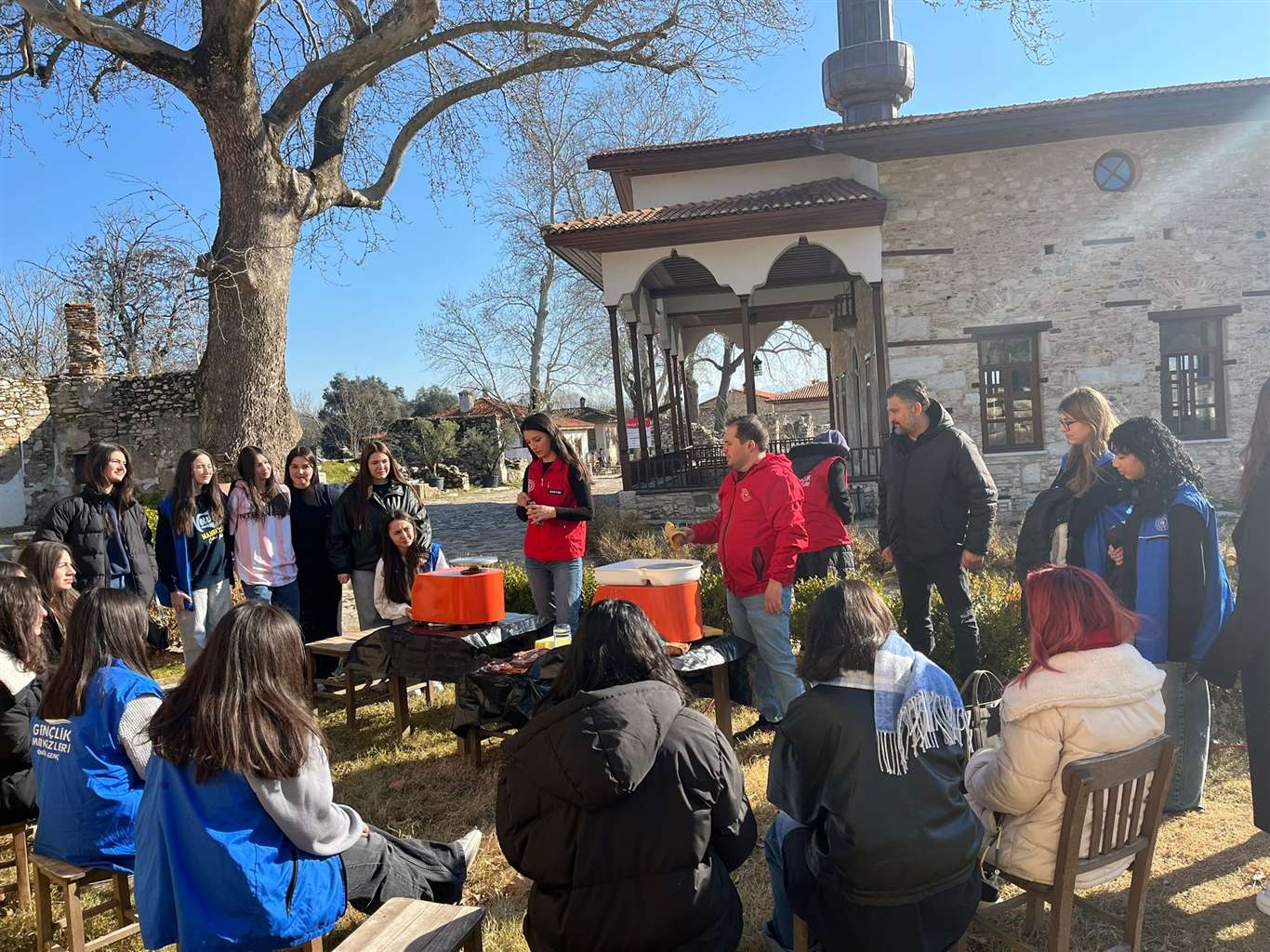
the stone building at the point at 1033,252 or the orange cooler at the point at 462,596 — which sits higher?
the stone building at the point at 1033,252

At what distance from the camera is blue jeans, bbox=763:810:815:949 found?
2.65 m

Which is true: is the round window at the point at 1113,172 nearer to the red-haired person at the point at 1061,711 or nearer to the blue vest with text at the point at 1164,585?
the blue vest with text at the point at 1164,585

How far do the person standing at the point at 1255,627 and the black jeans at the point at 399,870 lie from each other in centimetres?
277

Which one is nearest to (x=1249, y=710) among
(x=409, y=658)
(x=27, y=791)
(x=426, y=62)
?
(x=409, y=658)

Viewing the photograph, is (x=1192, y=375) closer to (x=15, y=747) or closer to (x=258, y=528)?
(x=258, y=528)

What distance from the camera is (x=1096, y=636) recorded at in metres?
2.55

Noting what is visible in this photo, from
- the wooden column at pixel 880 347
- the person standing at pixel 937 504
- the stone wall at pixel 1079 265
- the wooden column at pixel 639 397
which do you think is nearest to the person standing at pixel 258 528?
the person standing at pixel 937 504

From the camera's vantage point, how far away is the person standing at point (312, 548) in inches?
234

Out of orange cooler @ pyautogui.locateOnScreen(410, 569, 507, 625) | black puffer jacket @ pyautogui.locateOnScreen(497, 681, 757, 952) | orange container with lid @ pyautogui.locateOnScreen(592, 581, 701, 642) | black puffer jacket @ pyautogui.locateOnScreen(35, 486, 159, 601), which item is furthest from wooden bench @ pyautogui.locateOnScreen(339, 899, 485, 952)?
black puffer jacket @ pyautogui.locateOnScreen(35, 486, 159, 601)

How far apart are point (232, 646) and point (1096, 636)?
8.09ft

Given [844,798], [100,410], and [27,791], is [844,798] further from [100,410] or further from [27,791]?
[100,410]

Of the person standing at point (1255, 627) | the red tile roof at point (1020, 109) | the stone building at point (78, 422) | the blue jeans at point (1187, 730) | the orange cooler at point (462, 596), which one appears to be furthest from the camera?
the stone building at point (78, 422)

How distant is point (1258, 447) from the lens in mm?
2969

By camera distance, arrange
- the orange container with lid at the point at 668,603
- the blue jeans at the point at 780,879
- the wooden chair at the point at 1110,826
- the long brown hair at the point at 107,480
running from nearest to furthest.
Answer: the wooden chair at the point at 1110,826
the blue jeans at the point at 780,879
the orange container with lid at the point at 668,603
the long brown hair at the point at 107,480
